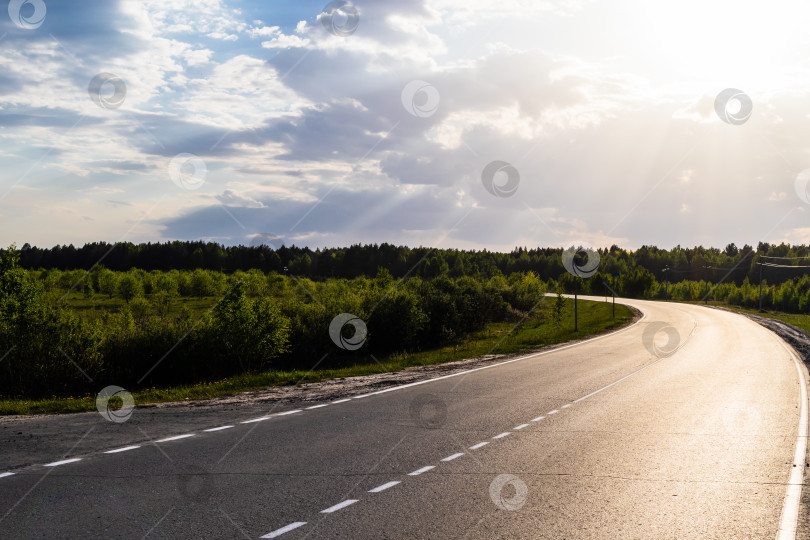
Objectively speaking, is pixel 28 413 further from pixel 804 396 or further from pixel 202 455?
pixel 804 396

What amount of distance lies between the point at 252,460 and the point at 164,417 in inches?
169

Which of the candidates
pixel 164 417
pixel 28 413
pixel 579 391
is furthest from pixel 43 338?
pixel 579 391

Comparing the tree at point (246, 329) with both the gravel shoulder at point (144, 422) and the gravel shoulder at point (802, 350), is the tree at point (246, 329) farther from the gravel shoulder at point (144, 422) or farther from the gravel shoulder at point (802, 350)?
the gravel shoulder at point (802, 350)

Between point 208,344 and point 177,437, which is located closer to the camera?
point 177,437

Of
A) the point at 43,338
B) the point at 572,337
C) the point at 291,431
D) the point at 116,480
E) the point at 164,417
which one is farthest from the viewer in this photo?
the point at 572,337

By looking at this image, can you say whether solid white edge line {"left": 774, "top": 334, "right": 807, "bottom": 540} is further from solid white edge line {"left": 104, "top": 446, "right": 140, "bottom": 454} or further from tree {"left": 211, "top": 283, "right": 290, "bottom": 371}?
tree {"left": 211, "top": 283, "right": 290, "bottom": 371}

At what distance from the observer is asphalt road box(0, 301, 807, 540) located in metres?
6.43

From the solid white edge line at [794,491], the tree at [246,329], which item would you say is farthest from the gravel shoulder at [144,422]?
the tree at [246,329]

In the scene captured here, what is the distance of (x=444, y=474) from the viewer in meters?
8.27

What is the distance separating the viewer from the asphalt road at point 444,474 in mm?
6434

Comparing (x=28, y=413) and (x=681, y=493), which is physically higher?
(x=681, y=493)

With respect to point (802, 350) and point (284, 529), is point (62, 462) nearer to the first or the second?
point (284, 529)

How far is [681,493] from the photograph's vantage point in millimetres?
7844

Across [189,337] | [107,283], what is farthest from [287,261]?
[189,337]
